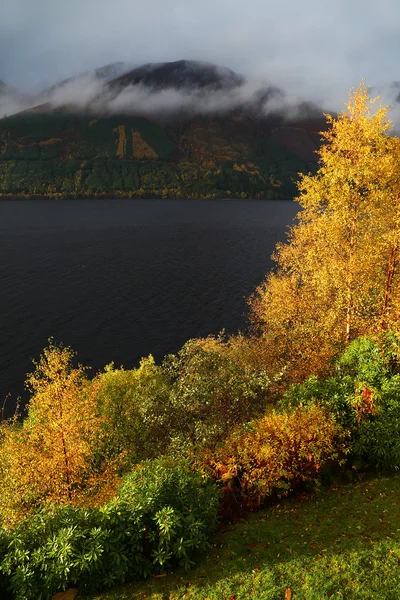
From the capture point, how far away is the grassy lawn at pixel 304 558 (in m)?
12.7

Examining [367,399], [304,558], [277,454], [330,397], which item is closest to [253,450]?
[277,454]

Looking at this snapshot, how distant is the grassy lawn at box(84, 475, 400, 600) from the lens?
1269cm

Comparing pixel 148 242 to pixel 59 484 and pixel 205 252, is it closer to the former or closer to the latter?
pixel 205 252

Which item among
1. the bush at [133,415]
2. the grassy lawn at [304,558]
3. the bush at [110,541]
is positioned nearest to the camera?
the grassy lawn at [304,558]

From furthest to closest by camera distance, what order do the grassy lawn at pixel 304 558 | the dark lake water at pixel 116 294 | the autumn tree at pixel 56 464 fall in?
the dark lake water at pixel 116 294 < the autumn tree at pixel 56 464 < the grassy lawn at pixel 304 558

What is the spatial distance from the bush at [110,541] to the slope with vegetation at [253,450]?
55 mm

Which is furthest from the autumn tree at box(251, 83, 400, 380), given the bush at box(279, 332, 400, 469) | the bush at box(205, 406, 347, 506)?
the bush at box(205, 406, 347, 506)

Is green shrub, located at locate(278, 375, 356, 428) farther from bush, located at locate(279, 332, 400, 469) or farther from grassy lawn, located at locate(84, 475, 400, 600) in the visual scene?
grassy lawn, located at locate(84, 475, 400, 600)

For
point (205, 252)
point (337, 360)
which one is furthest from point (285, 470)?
point (205, 252)

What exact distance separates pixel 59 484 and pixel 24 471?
8.63 feet

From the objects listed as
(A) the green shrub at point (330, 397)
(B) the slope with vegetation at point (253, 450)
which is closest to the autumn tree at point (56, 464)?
(B) the slope with vegetation at point (253, 450)

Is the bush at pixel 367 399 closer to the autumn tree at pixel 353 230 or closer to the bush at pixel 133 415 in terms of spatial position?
the autumn tree at pixel 353 230

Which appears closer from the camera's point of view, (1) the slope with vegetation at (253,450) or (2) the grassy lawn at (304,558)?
(2) the grassy lawn at (304,558)

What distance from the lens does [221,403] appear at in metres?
22.7
